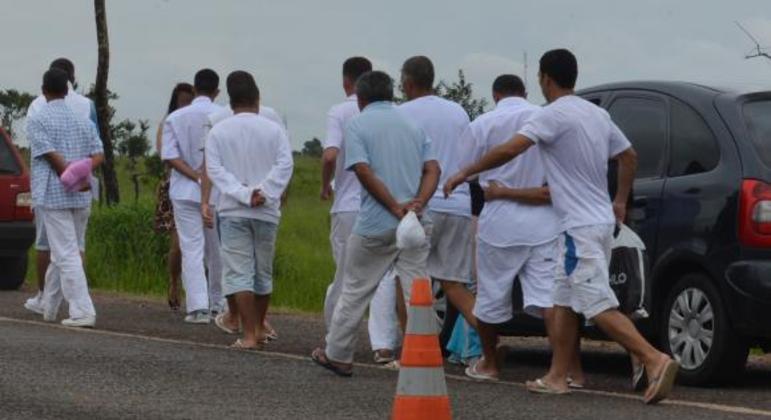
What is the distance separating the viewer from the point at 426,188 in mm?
11672

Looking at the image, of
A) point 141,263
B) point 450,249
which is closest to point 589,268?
point 450,249

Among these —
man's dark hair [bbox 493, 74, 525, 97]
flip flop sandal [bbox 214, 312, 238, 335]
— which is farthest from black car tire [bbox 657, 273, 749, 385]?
flip flop sandal [bbox 214, 312, 238, 335]

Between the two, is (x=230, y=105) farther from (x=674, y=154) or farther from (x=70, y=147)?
(x=674, y=154)

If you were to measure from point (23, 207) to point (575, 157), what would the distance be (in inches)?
421

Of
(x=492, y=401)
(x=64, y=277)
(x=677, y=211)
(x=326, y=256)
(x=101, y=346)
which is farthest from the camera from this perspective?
(x=326, y=256)

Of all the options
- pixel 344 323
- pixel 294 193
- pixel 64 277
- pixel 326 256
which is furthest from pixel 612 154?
pixel 294 193

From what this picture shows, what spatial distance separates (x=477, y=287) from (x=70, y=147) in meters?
4.32

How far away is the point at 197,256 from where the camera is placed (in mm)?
15797

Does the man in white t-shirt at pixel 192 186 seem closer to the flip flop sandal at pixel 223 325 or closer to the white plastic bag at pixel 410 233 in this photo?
the flip flop sandal at pixel 223 325

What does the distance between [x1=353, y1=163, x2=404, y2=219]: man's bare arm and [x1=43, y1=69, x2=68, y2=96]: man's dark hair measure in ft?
14.3

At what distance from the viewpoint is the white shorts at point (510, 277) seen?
11352mm

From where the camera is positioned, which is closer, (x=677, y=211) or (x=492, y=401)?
(x=492, y=401)

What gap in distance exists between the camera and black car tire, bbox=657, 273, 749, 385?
1101 centimetres

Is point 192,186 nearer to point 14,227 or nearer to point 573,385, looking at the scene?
point 14,227
